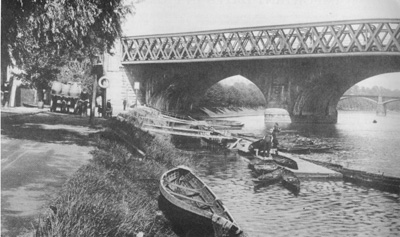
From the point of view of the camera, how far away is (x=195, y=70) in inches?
804

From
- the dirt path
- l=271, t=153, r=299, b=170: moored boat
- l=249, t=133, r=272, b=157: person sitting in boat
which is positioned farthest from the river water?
the dirt path

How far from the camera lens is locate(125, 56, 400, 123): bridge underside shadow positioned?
1534cm

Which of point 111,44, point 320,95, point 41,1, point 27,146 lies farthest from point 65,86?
point 320,95

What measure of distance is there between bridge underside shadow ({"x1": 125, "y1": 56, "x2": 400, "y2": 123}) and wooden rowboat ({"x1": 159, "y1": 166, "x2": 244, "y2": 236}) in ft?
28.9

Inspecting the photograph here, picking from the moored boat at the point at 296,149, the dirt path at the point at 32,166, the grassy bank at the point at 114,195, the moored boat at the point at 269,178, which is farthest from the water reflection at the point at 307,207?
the moored boat at the point at 296,149

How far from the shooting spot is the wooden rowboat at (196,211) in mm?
4688

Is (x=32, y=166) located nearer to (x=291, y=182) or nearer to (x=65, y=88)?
(x=291, y=182)

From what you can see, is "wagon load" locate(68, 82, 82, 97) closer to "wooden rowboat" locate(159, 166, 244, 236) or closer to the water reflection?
the water reflection

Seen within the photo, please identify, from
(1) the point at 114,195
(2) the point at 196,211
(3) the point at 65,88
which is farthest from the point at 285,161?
(3) the point at 65,88

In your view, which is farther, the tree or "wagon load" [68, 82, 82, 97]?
"wagon load" [68, 82, 82, 97]

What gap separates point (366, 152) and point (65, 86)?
Result: 893 centimetres

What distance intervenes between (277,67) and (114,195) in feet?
48.0

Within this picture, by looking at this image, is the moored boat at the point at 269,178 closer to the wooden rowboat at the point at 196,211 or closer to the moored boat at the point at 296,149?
the wooden rowboat at the point at 196,211

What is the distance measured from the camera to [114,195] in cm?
479
